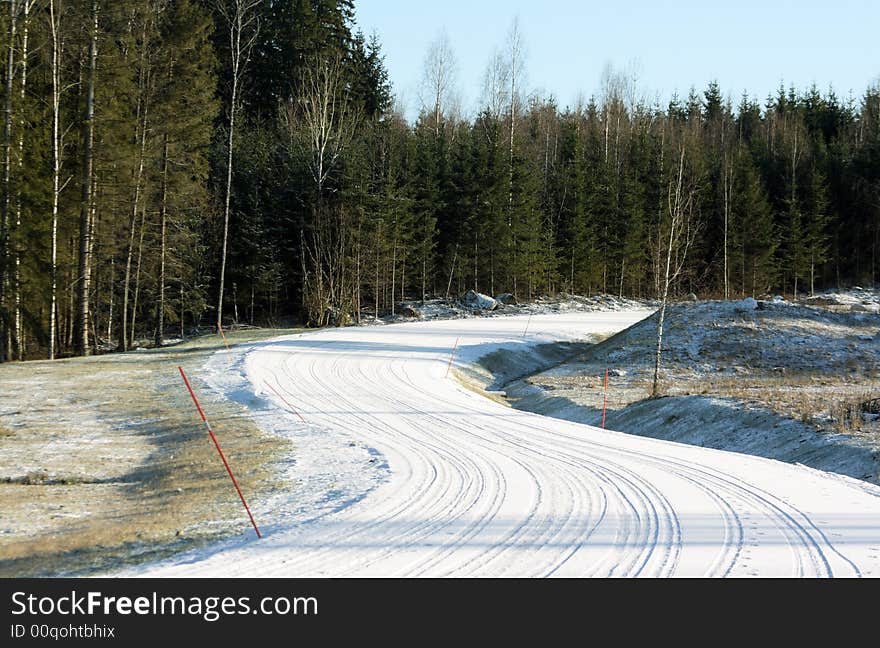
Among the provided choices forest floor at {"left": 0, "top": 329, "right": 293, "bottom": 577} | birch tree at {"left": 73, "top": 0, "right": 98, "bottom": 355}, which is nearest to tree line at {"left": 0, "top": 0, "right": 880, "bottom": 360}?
birch tree at {"left": 73, "top": 0, "right": 98, "bottom": 355}

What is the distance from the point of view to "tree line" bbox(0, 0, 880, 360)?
1168 inches

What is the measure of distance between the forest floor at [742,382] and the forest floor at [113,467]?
972 cm

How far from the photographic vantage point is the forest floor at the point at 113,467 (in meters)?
8.83

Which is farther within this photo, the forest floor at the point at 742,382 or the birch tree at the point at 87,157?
the birch tree at the point at 87,157

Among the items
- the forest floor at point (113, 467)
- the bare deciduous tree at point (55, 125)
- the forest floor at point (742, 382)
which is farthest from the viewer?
the bare deciduous tree at point (55, 125)

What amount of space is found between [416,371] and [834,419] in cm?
1370

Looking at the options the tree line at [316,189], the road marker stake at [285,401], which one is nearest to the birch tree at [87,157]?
the tree line at [316,189]

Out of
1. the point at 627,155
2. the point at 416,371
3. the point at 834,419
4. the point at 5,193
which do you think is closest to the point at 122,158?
the point at 5,193

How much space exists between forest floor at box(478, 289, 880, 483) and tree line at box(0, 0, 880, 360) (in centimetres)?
367

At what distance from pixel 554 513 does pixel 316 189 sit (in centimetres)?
4268

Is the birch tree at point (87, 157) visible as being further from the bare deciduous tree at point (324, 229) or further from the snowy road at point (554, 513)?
the bare deciduous tree at point (324, 229)

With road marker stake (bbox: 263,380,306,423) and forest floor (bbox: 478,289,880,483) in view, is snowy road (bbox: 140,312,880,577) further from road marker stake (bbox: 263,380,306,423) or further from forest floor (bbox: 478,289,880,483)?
forest floor (bbox: 478,289,880,483)
